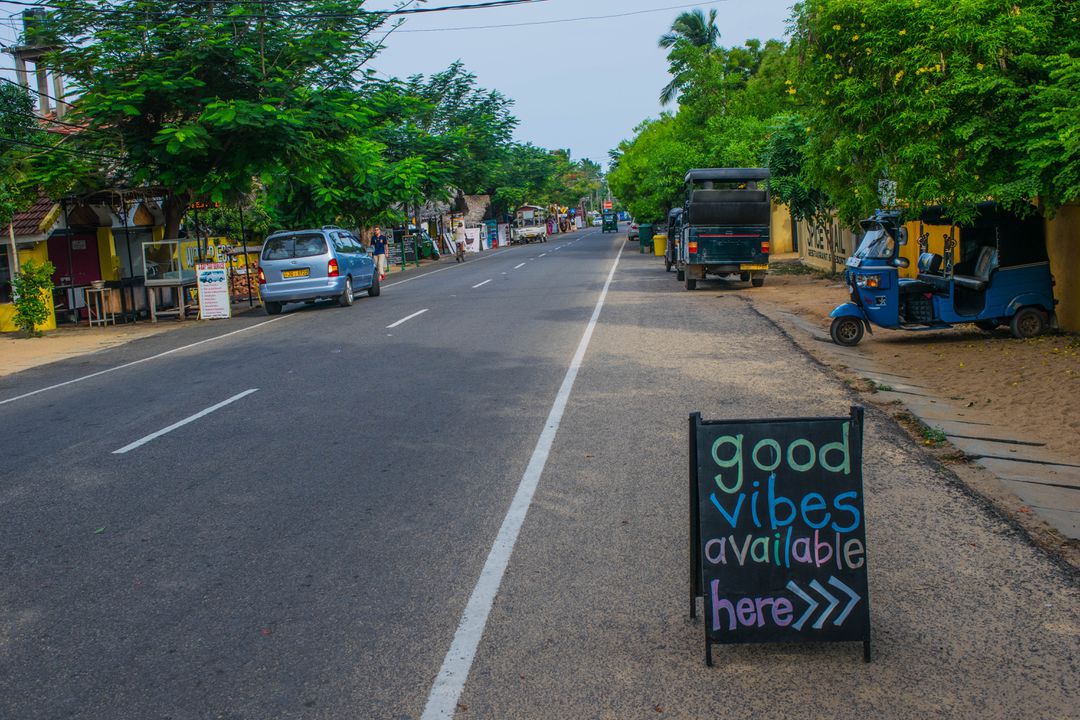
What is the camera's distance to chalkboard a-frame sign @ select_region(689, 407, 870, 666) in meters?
4.03

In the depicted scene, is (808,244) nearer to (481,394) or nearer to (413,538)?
(481,394)

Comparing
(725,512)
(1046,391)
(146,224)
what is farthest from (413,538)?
(146,224)

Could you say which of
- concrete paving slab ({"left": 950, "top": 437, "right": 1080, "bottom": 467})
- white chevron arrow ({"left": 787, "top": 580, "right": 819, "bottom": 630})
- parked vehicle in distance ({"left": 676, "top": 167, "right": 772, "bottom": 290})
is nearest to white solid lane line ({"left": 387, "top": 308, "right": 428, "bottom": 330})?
parked vehicle in distance ({"left": 676, "top": 167, "right": 772, "bottom": 290})

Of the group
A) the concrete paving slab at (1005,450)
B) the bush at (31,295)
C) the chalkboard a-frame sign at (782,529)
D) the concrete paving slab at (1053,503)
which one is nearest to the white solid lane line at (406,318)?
the bush at (31,295)

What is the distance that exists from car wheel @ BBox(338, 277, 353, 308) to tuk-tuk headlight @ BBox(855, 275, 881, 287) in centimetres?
1272

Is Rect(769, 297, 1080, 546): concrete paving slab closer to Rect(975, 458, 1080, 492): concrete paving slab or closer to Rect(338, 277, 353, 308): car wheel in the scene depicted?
Rect(975, 458, 1080, 492): concrete paving slab

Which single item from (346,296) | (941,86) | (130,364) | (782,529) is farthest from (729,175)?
(782,529)

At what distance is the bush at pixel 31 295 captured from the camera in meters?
20.4

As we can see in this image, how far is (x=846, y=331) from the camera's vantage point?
13328 mm

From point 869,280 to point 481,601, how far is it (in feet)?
31.9

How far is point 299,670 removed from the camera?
Answer: 409 centimetres

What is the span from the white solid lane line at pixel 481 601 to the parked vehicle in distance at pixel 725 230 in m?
14.8

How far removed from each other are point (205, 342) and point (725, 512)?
581 inches

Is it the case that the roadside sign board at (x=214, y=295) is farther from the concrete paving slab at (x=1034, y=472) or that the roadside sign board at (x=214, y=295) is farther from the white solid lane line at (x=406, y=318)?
the concrete paving slab at (x=1034, y=472)
